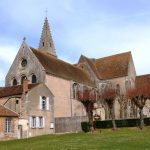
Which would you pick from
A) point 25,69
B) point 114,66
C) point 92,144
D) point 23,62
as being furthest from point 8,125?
point 114,66


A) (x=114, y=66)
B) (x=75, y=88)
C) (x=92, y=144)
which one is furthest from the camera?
(x=114, y=66)

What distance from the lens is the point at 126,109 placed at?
53.2 metres

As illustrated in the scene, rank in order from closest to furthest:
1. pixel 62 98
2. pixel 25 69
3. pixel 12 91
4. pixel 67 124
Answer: pixel 12 91, pixel 67 124, pixel 62 98, pixel 25 69

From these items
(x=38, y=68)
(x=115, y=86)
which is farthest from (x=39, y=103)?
(x=115, y=86)

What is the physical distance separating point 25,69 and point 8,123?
12.7 metres

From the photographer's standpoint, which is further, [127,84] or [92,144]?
[127,84]

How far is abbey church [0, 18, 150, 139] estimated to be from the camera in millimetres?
35438

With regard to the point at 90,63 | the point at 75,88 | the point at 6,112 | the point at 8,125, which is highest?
the point at 90,63

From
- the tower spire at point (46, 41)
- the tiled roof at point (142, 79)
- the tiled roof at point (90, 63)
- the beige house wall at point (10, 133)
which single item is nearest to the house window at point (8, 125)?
the beige house wall at point (10, 133)

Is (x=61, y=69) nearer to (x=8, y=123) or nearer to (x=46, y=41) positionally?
(x=8, y=123)

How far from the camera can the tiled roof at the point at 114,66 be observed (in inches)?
2195

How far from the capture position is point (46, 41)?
203 feet

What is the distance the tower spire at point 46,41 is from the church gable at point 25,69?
15887 millimetres

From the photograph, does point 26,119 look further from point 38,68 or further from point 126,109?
point 126,109
